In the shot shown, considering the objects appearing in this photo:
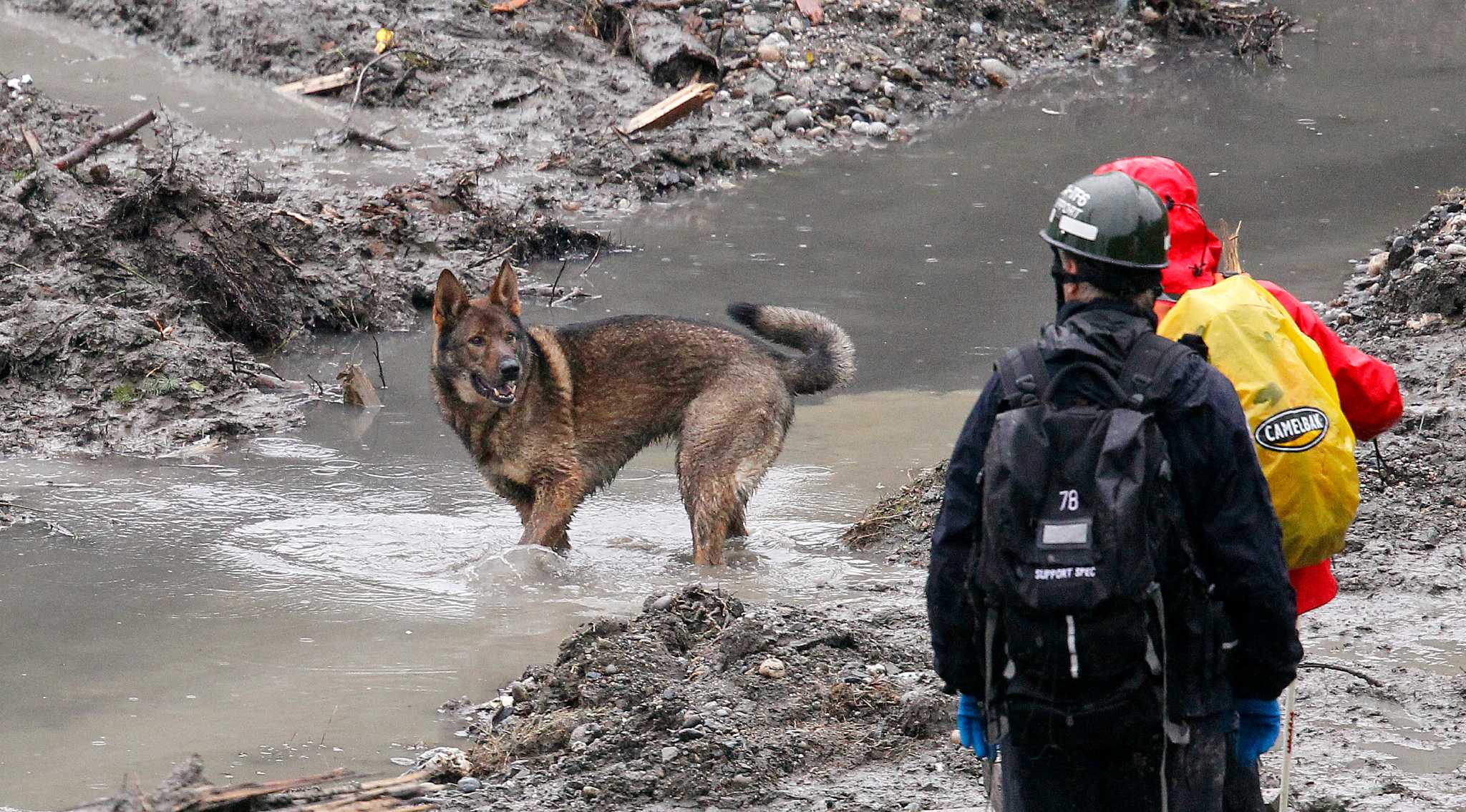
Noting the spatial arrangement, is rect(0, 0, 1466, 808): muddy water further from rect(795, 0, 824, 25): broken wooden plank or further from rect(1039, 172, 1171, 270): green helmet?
rect(795, 0, 824, 25): broken wooden plank

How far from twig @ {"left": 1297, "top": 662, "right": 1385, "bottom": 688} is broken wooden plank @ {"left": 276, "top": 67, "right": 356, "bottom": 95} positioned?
1391 centimetres

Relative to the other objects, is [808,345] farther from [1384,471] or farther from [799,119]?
[799,119]

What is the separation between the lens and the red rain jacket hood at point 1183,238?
13.4 feet

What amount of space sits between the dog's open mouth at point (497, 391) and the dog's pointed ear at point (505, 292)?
0.41 metres

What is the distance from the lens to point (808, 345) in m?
8.38

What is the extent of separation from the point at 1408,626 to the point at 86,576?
19.0ft

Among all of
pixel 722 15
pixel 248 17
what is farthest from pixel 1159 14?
pixel 248 17

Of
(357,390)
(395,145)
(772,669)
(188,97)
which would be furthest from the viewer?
(188,97)

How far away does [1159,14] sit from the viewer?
23844mm

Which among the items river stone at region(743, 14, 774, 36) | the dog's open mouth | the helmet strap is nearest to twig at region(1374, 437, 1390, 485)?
the dog's open mouth

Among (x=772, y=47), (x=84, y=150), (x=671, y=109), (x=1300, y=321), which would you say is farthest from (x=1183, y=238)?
(x=772, y=47)

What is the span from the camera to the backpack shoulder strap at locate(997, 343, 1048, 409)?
3.16 m

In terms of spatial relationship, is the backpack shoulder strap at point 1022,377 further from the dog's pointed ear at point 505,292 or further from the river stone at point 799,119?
the river stone at point 799,119

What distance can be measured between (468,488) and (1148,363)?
21.3 feet
